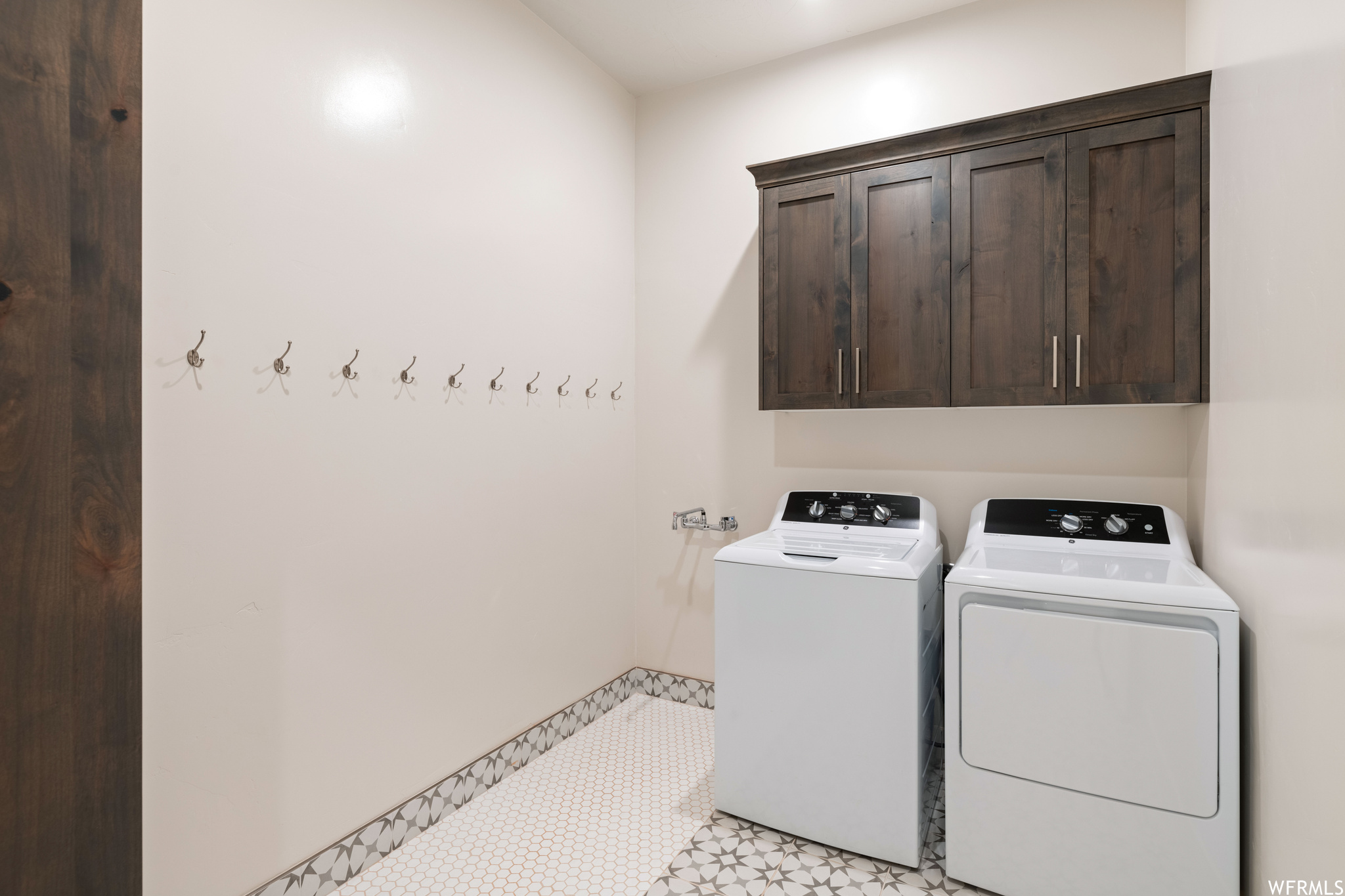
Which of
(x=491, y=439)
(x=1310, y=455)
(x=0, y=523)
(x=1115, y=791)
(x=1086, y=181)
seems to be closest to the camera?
(x=0, y=523)

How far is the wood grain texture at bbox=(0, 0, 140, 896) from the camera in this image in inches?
35.3

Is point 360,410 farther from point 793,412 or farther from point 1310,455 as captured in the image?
point 1310,455

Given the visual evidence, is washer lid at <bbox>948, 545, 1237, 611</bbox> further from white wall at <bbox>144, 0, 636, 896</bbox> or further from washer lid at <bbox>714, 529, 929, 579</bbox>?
white wall at <bbox>144, 0, 636, 896</bbox>

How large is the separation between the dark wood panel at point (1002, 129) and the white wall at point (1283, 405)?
0.29 feet

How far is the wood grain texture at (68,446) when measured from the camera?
35.3 inches

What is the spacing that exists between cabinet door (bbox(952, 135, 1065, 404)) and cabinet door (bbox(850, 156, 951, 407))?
4cm

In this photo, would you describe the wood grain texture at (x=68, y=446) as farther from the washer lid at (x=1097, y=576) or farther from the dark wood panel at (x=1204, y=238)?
the dark wood panel at (x=1204, y=238)

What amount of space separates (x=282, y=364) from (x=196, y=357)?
0.18m

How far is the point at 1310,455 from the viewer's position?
1.06 m

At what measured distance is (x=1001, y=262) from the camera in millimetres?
1922

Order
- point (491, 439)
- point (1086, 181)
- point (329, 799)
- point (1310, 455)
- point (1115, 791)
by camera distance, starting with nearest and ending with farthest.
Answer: point (1310, 455) → point (1115, 791) → point (329, 799) → point (1086, 181) → point (491, 439)

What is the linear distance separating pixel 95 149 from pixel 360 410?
80cm

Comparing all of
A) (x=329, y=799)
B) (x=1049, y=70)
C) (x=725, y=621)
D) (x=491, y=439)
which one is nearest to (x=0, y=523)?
(x=329, y=799)

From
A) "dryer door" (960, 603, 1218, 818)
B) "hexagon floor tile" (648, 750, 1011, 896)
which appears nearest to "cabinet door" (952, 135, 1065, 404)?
"dryer door" (960, 603, 1218, 818)
